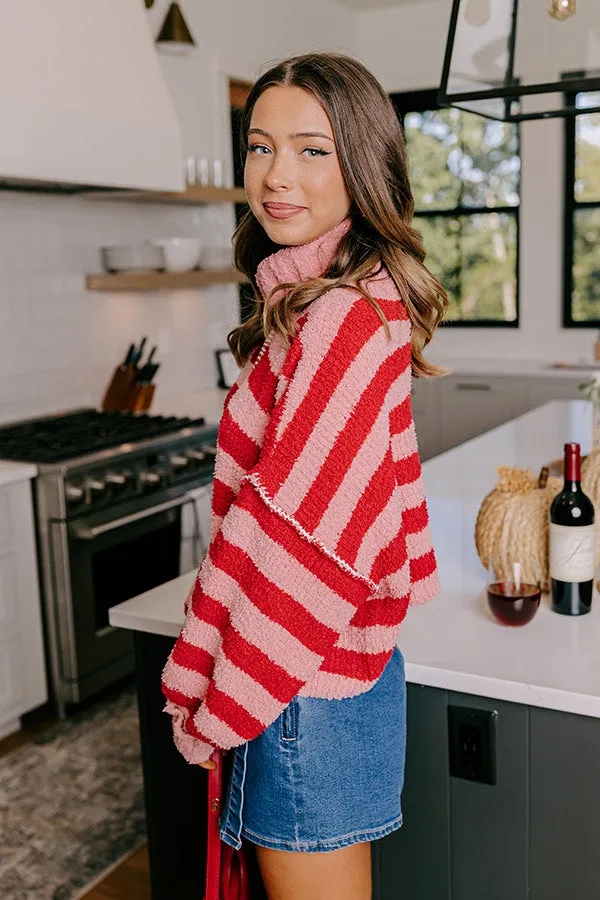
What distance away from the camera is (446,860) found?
1.45m

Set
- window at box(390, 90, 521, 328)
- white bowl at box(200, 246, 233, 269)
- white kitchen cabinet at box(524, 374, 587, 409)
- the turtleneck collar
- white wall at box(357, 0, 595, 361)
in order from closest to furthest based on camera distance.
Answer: the turtleneck collar < white bowl at box(200, 246, 233, 269) < white kitchen cabinet at box(524, 374, 587, 409) < white wall at box(357, 0, 595, 361) < window at box(390, 90, 521, 328)

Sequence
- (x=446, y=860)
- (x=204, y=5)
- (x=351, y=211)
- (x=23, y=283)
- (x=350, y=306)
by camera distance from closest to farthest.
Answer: (x=350, y=306) < (x=351, y=211) < (x=446, y=860) < (x=23, y=283) < (x=204, y=5)

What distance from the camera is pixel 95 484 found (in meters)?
3.16

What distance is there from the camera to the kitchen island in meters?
1.32

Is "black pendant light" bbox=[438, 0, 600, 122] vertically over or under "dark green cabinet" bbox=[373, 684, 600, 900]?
over

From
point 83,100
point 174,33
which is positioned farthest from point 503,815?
point 174,33

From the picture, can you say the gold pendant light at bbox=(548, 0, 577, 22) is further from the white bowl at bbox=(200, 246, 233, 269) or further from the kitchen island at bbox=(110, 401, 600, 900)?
the white bowl at bbox=(200, 246, 233, 269)

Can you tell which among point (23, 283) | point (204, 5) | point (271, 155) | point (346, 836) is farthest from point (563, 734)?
point (204, 5)

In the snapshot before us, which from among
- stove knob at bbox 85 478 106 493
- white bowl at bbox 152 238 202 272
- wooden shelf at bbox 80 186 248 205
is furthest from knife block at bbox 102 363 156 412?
stove knob at bbox 85 478 106 493

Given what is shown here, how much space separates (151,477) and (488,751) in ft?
7.32

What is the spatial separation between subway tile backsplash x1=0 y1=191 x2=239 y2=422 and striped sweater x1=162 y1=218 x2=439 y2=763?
2.68 meters

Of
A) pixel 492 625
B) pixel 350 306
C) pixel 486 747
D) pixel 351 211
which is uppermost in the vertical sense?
pixel 351 211

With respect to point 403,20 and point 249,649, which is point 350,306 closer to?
point 249,649

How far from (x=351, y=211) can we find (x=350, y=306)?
17cm
